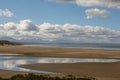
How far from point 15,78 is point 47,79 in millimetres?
1729

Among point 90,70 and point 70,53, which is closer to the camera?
point 90,70

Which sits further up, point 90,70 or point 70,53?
point 70,53

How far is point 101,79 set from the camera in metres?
21.7

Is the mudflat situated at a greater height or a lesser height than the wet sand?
greater

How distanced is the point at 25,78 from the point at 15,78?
0.66 metres

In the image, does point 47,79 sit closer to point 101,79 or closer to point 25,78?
point 25,78

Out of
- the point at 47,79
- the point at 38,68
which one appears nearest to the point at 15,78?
the point at 47,79

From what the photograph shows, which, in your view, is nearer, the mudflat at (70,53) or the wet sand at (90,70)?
the wet sand at (90,70)

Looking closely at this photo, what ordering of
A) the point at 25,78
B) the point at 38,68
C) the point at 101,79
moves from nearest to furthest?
the point at 25,78 < the point at 101,79 < the point at 38,68

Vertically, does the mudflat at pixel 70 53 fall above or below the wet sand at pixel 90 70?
above

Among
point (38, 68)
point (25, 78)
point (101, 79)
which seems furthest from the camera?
point (38, 68)

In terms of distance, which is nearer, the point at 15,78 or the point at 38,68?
the point at 15,78

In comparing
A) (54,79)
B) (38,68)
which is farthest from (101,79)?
(38,68)

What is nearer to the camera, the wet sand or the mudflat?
the wet sand
